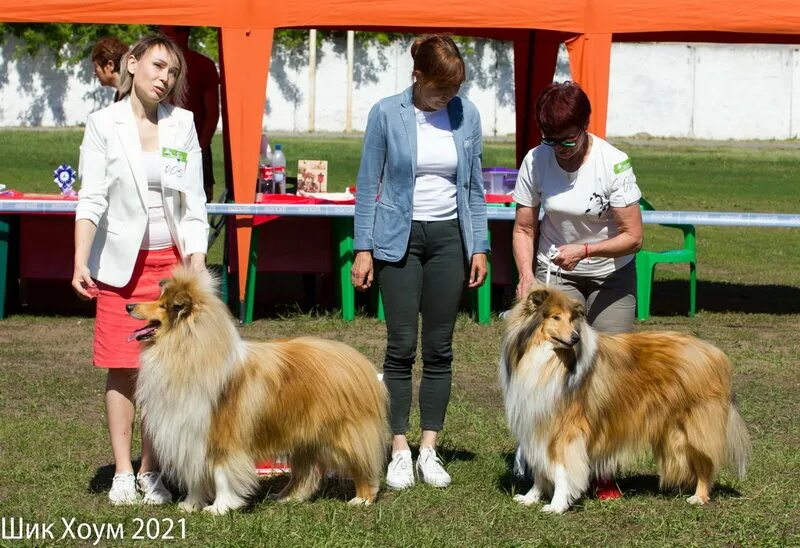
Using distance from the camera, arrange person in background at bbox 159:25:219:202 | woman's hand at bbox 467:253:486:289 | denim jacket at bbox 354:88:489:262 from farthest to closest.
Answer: person in background at bbox 159:25:219:202 → woman's hand at bbox 467:253:486:289 → denim jacket at bbox 354:88:489:262

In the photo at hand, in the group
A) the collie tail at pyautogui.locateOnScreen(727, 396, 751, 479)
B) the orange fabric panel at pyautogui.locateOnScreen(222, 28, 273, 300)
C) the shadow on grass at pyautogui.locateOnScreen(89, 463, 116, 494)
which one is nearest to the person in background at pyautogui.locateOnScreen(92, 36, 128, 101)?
the orange fabric panel at pyautogui.locateOnScreen(222, 28, 273, 300)

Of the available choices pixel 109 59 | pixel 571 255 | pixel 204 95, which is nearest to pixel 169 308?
pixel 571 255

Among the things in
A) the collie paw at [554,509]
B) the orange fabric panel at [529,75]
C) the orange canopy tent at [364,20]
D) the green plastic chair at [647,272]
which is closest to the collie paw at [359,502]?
the collie paw at [554,509]

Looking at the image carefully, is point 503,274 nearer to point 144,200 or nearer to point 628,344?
point 628,344

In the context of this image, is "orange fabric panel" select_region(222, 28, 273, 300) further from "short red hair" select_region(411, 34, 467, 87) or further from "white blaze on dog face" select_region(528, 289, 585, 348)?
"white blaze on dog face" select_region(528, 289, 585, 348)

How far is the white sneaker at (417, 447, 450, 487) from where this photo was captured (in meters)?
5.14

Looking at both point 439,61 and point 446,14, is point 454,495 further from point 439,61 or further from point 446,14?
point 446,14

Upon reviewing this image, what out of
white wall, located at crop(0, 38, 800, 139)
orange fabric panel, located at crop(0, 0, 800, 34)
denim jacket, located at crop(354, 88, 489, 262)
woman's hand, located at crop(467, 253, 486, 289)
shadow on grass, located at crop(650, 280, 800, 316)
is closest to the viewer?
denim jacket, located at crop(354, 88, 489, 262)

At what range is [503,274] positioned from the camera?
31.4 feet

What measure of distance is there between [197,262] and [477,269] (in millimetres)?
1253

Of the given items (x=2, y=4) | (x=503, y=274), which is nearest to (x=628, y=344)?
(x=503, y=274)

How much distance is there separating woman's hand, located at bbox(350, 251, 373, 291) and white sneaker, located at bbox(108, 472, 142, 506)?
4.05ft

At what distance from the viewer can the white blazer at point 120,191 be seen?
4535 mm

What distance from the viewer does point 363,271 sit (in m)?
5.00
